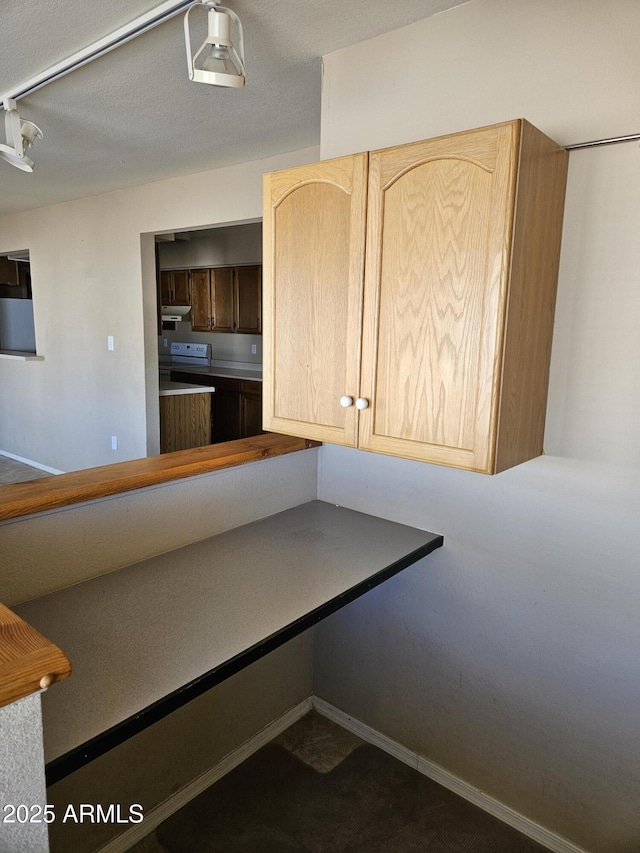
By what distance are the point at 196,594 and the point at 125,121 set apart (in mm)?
2225

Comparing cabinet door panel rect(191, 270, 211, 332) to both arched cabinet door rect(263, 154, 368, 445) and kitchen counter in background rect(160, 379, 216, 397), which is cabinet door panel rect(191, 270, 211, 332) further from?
arched cabinet door rect(263, 154, 368, 445)

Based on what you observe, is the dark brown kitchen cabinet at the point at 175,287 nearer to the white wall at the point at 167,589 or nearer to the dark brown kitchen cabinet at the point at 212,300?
the dark brown kitchen cabinet at the point at 212,300

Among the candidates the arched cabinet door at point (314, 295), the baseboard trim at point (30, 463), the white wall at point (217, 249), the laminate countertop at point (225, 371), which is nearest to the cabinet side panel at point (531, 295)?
the arched cabinet door at point (314, 295)

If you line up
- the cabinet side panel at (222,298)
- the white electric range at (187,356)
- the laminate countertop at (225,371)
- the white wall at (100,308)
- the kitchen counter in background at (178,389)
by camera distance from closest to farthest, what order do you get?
the white wall at (100,308) → the kitchen counter in background at (178,389) → the laminate countertop at (225,371) → the cabinet side panel at (222,298) → the white electric range at (187,356)

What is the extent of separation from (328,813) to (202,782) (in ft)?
1.44

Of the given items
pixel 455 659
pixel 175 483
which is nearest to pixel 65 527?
pixel 175 483

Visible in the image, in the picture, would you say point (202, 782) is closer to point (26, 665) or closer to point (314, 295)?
point (26, 665)

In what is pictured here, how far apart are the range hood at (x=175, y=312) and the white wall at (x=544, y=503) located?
15.4 ft

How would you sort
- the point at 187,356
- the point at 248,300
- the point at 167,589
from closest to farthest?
the point at 167,589 < the point at 248,300 < the point at 187,356

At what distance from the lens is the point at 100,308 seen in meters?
4.54

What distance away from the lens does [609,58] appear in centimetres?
139

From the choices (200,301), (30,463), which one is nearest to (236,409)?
(200,301)

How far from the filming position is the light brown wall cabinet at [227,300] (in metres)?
5.72

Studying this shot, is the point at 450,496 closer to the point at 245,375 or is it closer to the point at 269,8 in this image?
the point at 269,8
